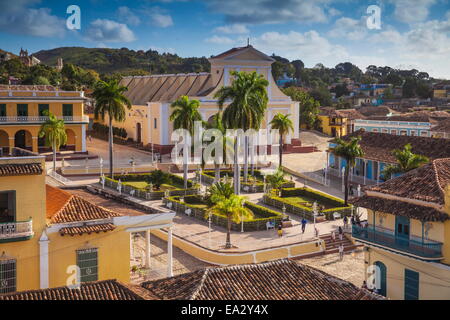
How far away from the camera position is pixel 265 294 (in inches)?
666

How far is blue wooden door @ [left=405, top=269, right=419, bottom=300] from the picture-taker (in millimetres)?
22056

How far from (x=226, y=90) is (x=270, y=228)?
1077cm

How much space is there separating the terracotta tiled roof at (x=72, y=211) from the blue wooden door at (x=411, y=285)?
11350 mm

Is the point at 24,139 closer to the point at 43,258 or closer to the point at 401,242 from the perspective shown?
the point at 43,258

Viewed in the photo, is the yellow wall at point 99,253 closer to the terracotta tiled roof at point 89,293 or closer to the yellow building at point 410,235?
the terracotta tiled roof at point 89,293

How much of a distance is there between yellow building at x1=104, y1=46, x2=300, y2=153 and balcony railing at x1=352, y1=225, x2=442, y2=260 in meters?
37.0

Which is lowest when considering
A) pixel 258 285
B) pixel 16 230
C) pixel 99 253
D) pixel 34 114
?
pixel 258 285

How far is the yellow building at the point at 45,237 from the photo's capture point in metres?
19.4

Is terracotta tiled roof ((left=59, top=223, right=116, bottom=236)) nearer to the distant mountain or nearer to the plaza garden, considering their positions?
the plaza garden

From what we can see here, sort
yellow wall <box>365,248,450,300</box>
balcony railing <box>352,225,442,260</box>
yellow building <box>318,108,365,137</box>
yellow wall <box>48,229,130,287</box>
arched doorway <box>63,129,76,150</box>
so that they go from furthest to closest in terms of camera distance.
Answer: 1. yellow building <box>318,108,365,137</box>
2. arched doorway <box>63,129,76,150</box>
3. balcony railing <box>352,225,442,260</box>
4. yellow wall <box>365,248,450,300</box>
5. yellow wall <box>48,229,130,287</box>

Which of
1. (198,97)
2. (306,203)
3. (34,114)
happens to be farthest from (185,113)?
(34,114)

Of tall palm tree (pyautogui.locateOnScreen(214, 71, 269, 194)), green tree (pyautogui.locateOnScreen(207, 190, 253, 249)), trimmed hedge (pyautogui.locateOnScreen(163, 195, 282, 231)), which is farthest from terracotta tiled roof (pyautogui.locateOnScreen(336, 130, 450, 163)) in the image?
green tree (pyautogui.locateOnScreen(207, 190, 253, 249))

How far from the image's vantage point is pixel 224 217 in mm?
33500

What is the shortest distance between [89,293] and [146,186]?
1123 inches
